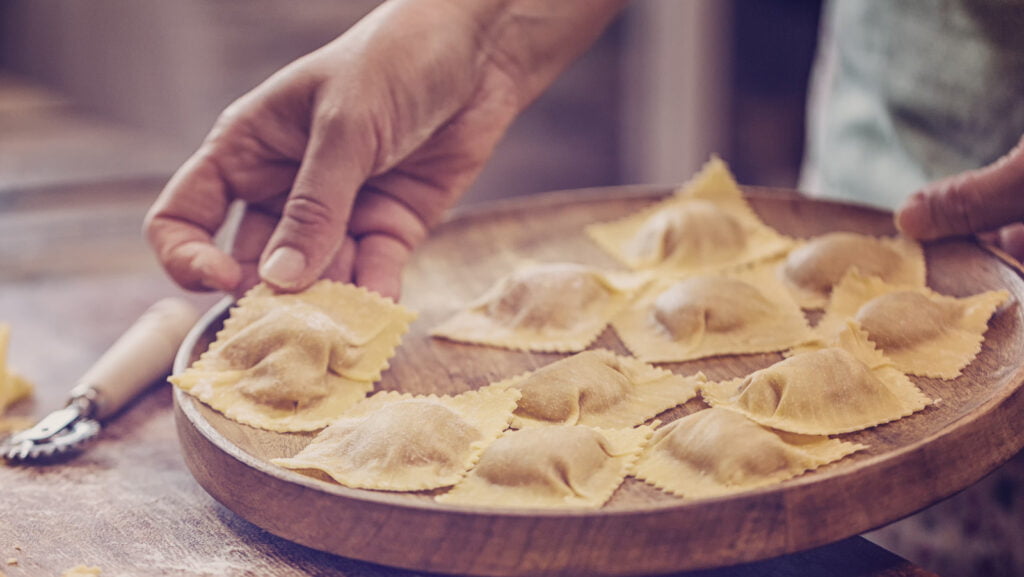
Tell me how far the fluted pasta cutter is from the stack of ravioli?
197 mm

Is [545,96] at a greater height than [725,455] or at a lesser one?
lesser

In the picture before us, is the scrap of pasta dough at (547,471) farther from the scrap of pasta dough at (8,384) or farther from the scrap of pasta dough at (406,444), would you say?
the scrap of pasta dough at (8,384)

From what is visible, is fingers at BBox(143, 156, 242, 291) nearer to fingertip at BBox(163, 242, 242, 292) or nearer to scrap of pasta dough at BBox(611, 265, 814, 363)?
fingertip at BBox(163, 242, 242, 292)

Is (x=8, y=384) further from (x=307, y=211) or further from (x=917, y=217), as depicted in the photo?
(x=917, y=217)

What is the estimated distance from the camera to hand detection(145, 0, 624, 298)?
1.61 m

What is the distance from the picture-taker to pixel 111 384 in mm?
1593

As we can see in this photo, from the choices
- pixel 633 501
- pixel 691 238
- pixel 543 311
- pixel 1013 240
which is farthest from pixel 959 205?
pixel 633 501

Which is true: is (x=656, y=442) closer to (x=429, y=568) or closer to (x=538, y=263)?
(x=429, y=568)

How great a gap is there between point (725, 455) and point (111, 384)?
3.10ft

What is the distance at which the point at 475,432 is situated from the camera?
1301mm

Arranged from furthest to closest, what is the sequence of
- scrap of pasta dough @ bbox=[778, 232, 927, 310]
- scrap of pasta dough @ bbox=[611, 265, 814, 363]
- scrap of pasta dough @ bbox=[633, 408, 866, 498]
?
scrap of pasta dough @ bbox=[778, 232, 927, 310], scrap of pasta dough @ bbox=[611, 265, 814, 363], scrap of pasta dough @ bbox=[633, 408, 866, 498]

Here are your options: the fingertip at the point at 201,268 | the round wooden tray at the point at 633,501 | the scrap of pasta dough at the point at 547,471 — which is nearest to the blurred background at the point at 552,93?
the fingertip at the point at 201,268

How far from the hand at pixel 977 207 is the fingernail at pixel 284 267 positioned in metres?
1.00

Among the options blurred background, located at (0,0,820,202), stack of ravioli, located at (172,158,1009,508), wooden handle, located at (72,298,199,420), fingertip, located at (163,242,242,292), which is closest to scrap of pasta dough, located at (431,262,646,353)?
stack of ravioli, located at (172,158,1009,508)
